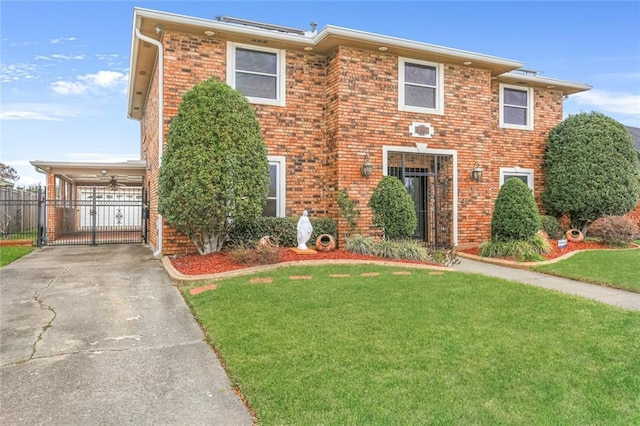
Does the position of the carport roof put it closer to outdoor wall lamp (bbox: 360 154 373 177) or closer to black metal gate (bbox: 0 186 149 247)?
black metal gate (bbox: 0 186 149 247)

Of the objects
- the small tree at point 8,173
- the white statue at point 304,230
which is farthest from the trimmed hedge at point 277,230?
the small tree at point 8,173

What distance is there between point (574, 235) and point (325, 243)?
8.02 metres

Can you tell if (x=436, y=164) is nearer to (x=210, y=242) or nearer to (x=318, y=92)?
(x=318, y=92)

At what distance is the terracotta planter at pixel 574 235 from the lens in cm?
1244

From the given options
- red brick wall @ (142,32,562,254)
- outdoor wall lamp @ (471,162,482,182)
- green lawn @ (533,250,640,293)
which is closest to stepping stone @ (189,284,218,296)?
red brick wall @ (142,32,562,254)

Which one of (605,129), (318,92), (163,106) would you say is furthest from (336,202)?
(605,129)

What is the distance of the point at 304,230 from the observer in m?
9.28

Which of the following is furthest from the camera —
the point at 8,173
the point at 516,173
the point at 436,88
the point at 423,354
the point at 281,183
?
the point at 8,173

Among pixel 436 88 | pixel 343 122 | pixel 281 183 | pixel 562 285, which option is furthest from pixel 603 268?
pixel 281 183

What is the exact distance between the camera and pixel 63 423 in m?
2.82

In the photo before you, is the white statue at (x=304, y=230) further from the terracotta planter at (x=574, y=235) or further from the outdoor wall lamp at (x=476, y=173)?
the terracotta planter at (x=574, y=235)

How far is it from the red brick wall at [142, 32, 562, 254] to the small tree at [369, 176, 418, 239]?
860 millimetres

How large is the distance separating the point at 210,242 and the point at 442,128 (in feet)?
22.0

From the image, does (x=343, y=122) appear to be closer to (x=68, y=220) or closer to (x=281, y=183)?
(x=281, y=183)
